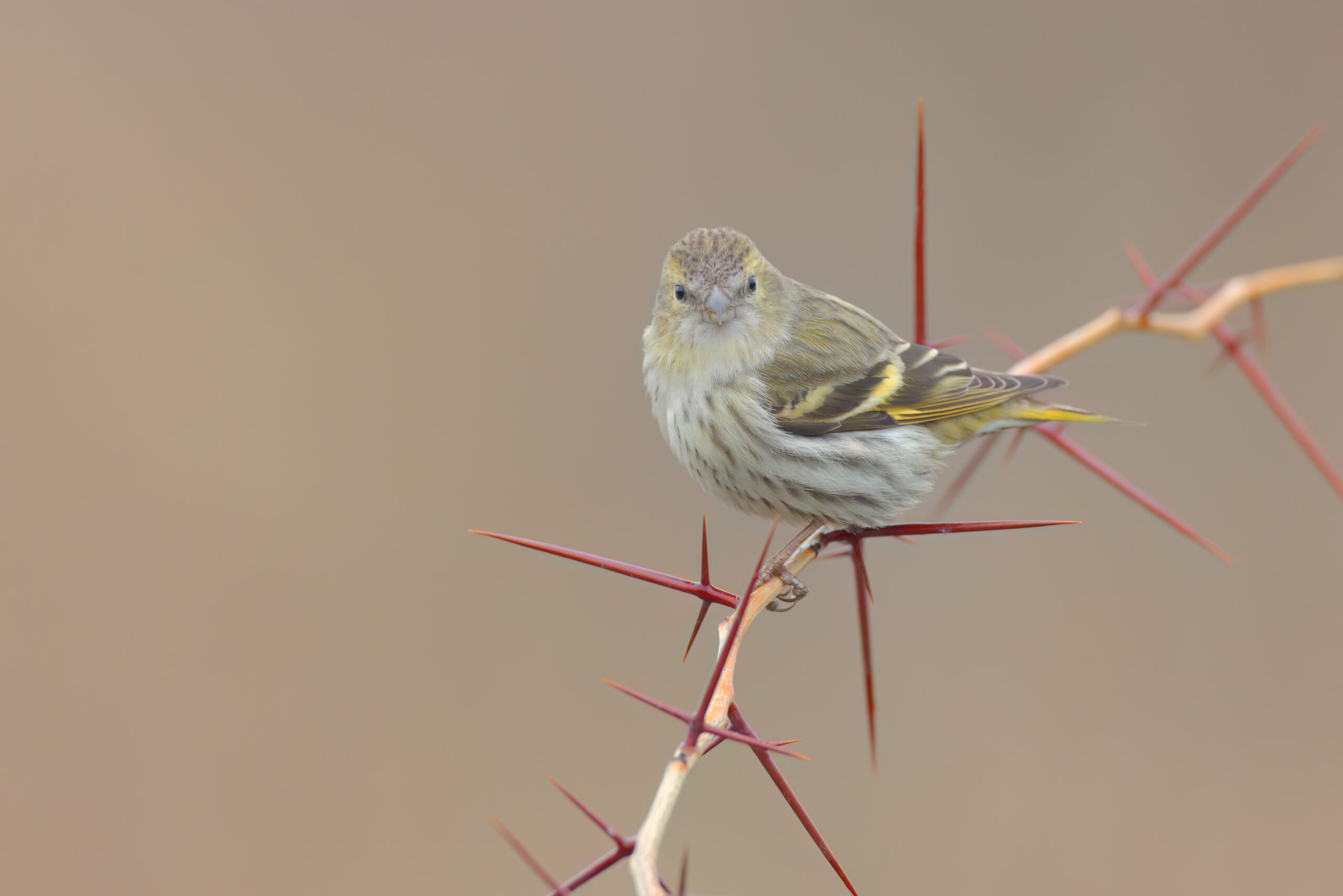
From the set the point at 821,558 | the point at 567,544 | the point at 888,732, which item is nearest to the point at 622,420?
the point at 567,544

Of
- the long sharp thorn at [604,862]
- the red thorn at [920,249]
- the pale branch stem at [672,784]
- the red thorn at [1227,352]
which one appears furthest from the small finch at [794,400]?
the long sharp thorn at [604,862]

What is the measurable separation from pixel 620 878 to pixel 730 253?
3.38 meters

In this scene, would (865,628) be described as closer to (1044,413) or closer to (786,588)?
(786,588)

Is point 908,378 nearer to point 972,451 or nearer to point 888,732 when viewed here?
point 972,451

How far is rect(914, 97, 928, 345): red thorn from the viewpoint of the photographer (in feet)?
8.59

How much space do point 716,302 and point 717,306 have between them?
22 mm

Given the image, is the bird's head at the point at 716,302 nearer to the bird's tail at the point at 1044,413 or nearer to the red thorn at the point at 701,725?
the bird's tail at the point at 1044,413

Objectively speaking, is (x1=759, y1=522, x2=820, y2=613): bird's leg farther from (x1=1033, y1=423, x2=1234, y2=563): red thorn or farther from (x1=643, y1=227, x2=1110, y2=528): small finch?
(x1=1033, y1=423, x2=1234, y2=563): red thorn

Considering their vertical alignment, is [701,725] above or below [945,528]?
below

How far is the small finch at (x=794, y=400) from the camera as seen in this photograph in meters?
4.15

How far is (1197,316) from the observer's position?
2869mm

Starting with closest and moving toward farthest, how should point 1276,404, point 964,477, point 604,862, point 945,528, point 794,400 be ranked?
point 604,862 → point 1276,404 → point 945,528 → point 964,477 → point 794,400

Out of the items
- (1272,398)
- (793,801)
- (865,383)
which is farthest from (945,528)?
(865,383)

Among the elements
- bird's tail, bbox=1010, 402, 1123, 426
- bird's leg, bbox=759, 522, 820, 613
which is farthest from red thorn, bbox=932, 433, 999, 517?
bird's tail, bbox=1010, 402, 1123, 426
